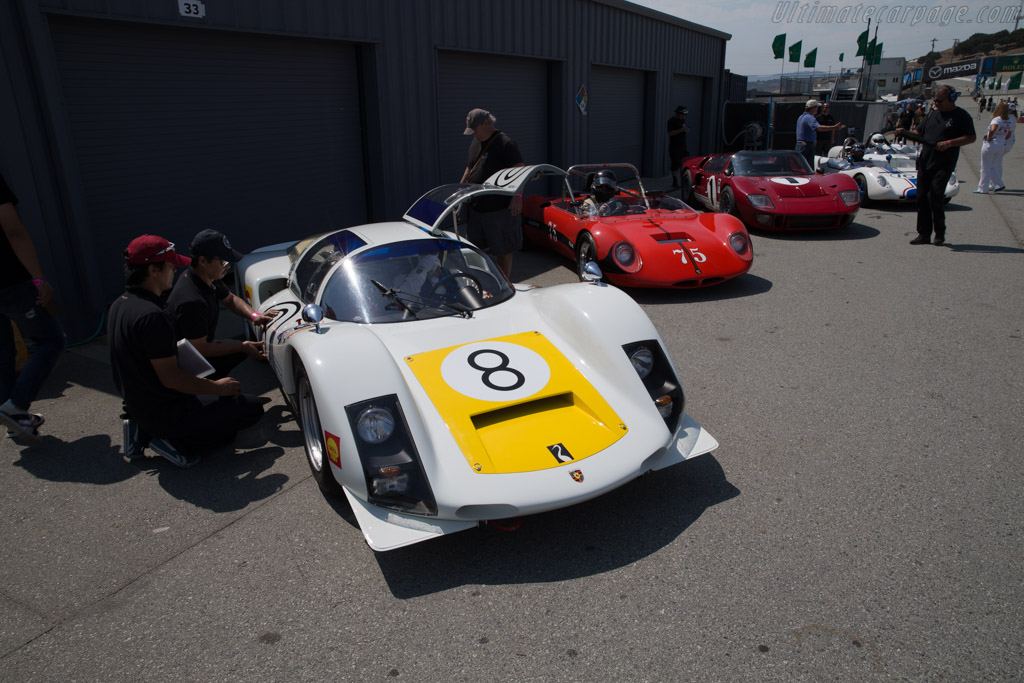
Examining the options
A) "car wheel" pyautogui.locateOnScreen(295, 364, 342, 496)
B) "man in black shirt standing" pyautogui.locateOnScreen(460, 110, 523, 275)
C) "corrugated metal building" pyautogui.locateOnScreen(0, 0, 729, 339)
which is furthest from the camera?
"man in black shirt standing" pyautogui.locateOnScreen(460, 110, 523, 275)

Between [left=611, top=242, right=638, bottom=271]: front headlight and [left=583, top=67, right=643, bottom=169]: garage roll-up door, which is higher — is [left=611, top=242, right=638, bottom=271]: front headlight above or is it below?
below

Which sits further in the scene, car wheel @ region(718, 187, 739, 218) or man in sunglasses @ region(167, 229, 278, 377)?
car wheel @ region(718, 187, 739, 218)

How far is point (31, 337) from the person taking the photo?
3941 mm

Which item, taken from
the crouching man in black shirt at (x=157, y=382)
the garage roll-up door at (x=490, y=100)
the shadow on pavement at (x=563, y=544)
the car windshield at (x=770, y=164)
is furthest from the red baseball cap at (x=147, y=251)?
the car windshield at (x=770, y=164)

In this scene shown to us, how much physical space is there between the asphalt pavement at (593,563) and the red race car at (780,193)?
5.11m

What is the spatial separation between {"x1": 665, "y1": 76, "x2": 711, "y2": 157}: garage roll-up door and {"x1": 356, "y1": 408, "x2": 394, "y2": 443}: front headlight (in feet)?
50.0

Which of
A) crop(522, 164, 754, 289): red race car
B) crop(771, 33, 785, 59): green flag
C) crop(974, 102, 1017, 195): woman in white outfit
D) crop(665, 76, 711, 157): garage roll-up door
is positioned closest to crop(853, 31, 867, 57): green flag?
crop(771, 33, 785, 59): green flag

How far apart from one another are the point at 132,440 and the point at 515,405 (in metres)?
2.14

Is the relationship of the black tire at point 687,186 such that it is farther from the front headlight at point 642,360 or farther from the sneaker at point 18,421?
the sneaker at point 18,421

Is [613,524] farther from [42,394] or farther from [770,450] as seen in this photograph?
[42,394]

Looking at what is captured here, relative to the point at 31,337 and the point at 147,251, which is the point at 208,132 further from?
the point at 147,251

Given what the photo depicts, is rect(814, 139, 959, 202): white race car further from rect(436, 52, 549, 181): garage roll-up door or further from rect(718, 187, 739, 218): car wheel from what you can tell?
rect(436, 52, 549, 181): garage roll-up door

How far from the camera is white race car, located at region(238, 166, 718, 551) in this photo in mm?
2684

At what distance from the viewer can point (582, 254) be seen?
23.0ft
